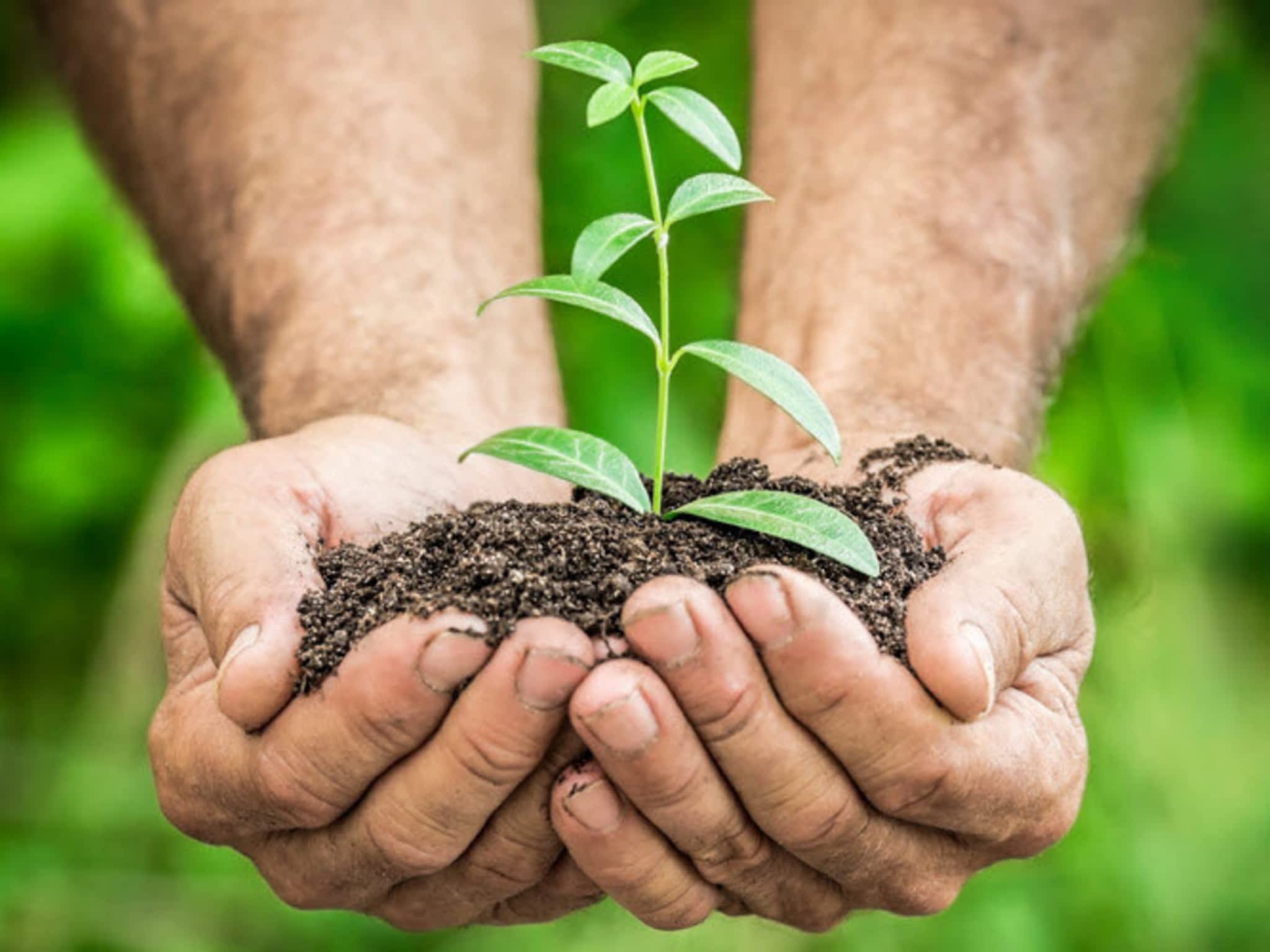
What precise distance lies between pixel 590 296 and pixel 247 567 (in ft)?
1.22

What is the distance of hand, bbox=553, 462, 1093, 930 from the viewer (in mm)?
1020

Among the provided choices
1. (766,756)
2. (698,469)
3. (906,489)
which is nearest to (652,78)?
(906,489)

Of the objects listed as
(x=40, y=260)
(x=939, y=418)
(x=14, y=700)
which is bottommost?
(x=14, y=700)

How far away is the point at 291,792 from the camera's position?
116cm

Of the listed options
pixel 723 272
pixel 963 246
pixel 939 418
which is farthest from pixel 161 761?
pixel 723 272

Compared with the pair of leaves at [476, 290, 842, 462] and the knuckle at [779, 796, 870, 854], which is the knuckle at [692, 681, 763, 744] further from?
the pair of leaves at [476, 290, 842, 462]

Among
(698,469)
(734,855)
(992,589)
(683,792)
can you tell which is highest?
(992,589)

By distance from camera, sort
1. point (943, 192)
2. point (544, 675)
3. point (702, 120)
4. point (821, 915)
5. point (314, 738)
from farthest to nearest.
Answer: point (943, 192) < point (821, 915) < point (702, 120) < point (314, 738) < point (544, 675)

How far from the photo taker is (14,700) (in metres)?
3.09

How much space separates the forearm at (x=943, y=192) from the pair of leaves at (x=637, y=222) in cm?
46

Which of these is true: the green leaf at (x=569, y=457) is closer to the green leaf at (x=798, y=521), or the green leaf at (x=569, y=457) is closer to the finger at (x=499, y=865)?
the green leaf at (x=798, y=521)

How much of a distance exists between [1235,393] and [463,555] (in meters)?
1.92

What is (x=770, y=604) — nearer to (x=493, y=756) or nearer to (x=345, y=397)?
(x=493, y=756)

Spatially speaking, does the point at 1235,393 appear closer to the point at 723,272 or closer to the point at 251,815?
the point at 723,272
